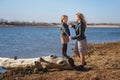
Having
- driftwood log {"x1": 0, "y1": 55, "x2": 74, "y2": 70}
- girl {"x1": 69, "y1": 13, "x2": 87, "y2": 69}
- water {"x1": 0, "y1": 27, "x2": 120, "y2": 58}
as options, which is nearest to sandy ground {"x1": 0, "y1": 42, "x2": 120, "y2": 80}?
driftwood log {"x1": 0, "y1": 55, "x2": 74, "y2": 70}

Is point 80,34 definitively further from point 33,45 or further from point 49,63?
point 33,45

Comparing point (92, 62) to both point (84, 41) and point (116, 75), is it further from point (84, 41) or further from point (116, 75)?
point (116, 75)

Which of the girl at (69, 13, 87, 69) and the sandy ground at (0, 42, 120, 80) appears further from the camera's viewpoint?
the girl at (69, 13, 87, 69)

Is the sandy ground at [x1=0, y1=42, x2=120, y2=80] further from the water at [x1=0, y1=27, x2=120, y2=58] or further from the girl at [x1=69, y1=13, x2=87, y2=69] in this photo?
the water at [x1=0, y1=27, x2=120, y2=58]

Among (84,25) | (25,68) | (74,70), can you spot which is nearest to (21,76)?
(25,68)

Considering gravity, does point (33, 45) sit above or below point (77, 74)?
below

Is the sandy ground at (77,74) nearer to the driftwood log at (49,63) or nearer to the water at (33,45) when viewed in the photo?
the driftwood log at (49,63)

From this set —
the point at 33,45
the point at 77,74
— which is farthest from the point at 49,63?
the point at 33,45

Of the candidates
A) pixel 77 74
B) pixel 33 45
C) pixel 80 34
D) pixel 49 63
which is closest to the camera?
pixel 77 74

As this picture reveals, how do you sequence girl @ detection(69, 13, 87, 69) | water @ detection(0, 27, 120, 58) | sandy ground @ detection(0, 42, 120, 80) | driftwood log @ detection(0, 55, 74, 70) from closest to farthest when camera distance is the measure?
1. sandy ground @ detection(0, 42, 120, 80)
2. girl @ detection(69, 13, 87, 69)
3. driftwood log @ detection(0, 55, 74, 70)
4. water @ detection(0, 27, 120, 58)

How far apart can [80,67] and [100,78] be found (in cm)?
148

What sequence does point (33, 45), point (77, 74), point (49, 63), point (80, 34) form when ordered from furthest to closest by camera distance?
point (33, 45) → point (49, 63) → point (80, 34) → point (77, 74)

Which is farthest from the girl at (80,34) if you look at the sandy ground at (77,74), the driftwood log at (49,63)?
the sandy ground at (77,74)

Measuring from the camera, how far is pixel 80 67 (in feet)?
38.9
